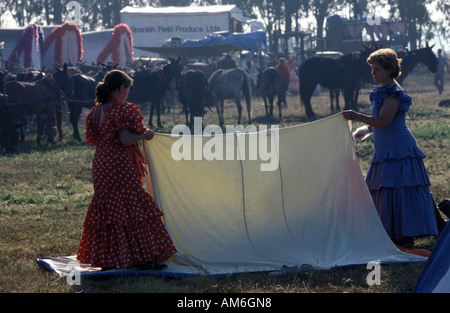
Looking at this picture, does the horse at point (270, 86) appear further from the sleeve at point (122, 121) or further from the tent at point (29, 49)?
the sleeve at point (122, 121)

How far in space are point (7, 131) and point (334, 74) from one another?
10.6 m

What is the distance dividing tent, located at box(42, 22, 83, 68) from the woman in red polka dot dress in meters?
29.8

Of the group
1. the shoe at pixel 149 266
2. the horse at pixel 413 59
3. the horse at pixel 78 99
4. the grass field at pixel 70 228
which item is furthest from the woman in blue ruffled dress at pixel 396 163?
the horse at pixel 413 59

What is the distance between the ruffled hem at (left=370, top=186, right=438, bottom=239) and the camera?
616 cm

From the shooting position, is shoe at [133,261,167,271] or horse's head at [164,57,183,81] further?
horse's head at [164,57,183,81]

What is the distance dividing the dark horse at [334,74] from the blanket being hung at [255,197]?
14.6 metres

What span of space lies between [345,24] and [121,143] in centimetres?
4889

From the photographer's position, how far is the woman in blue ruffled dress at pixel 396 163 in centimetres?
609

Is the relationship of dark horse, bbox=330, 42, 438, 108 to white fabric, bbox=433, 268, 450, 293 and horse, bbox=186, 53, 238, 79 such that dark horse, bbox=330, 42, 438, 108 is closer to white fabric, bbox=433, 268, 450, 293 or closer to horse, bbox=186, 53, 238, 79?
horse, bbox=186, 53, 238, 79

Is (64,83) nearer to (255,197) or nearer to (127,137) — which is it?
(255,197)

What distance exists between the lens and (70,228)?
26.1 ft

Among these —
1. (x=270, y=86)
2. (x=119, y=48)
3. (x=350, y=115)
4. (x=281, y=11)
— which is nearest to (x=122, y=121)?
(x=350, y=115)

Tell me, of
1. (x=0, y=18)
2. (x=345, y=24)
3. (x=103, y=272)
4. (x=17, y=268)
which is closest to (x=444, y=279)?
(x=103, y=272)

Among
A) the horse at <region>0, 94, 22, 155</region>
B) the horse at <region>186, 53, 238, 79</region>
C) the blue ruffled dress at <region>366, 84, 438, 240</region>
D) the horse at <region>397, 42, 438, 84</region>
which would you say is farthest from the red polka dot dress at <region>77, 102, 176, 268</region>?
the horse at <region>186, 53, 238, 79</region>
